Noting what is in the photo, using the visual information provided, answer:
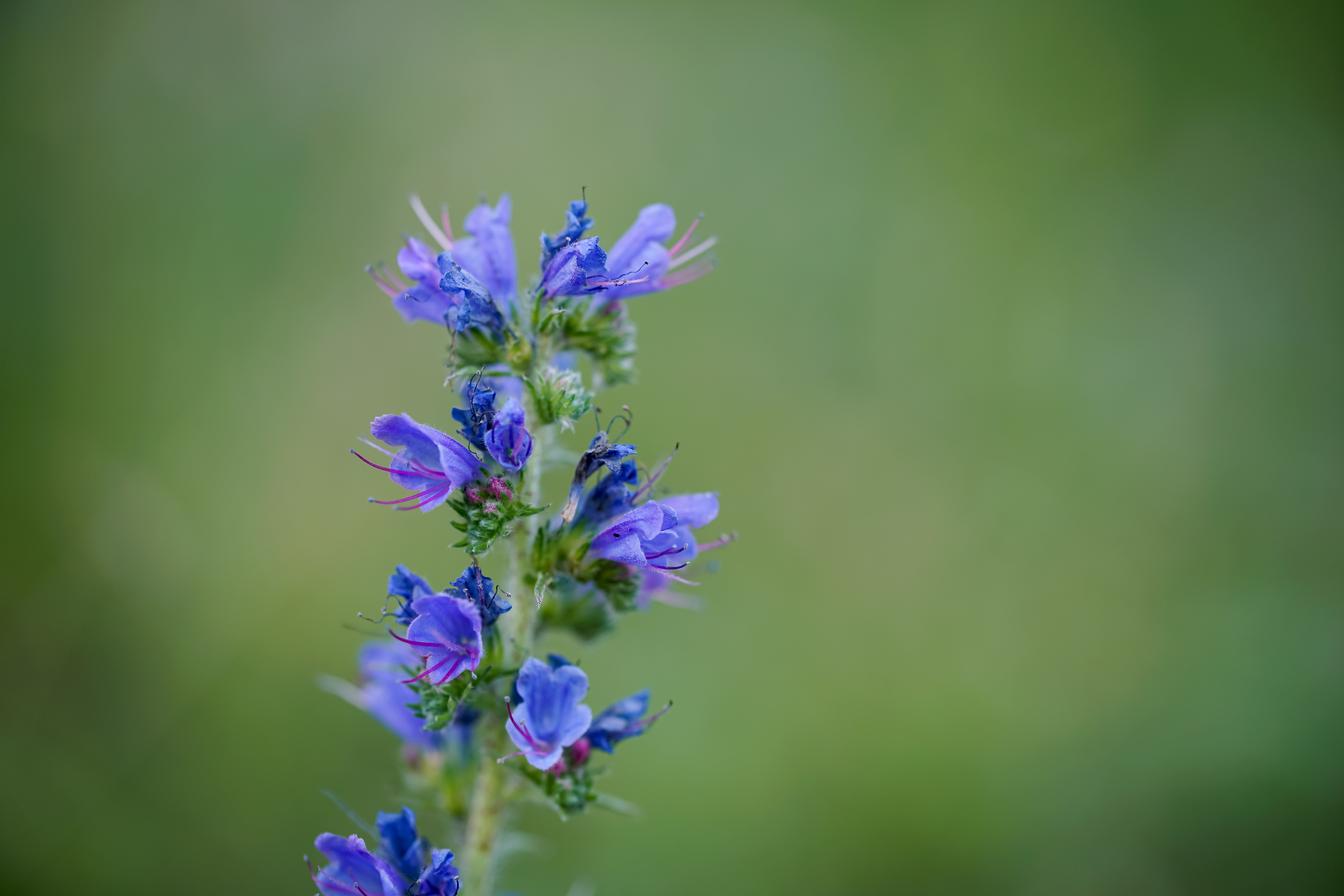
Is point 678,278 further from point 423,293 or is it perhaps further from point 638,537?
point 638,537

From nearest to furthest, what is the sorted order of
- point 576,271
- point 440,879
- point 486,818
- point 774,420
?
point 440,879
point 576,271
point 486,818
point 774,420

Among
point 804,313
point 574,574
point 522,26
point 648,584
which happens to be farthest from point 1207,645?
point 522,26

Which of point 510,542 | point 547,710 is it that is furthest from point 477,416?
point 547,710

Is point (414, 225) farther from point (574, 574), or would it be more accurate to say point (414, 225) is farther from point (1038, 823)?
point (1038, 823)

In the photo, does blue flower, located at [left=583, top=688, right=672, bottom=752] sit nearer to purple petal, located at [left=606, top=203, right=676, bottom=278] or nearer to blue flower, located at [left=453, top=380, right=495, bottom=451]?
blue flower, located at [left=453, top=380, right=495, bottom=451]

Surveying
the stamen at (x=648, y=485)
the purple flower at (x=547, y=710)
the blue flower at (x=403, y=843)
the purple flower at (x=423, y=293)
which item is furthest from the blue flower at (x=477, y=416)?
the blue flower at (x=403, y=843)

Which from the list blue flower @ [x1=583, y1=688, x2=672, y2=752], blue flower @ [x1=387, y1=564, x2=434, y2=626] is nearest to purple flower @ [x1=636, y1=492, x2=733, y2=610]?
blue flower @ [x1=583, y1=688, x2=672, y2=752]
